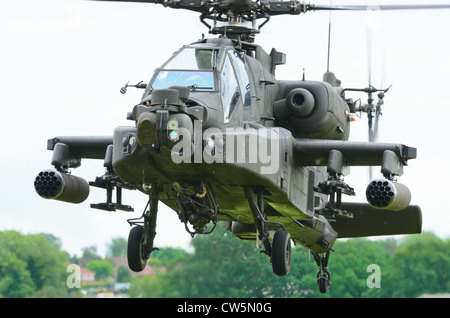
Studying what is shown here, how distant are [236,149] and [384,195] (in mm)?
2187

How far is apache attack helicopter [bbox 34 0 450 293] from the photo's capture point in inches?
523

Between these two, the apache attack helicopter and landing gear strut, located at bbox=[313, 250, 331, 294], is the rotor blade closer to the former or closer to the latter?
the apache attack helicopter

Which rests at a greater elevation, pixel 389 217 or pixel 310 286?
pixel 389 217

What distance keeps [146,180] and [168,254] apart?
15459 millimetres

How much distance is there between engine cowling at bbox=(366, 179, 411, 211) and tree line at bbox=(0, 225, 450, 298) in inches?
334

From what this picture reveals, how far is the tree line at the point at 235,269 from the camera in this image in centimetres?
2394

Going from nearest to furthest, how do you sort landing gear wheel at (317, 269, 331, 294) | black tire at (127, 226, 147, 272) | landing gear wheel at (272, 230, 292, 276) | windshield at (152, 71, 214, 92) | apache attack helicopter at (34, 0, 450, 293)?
1. apache attack helicopter at (34, 0, 450, 293)
2. windshield at (152, 71, 214, 92)
3. landing gear wheel at (272, 230, 292, 276)
4. black tire at (127, 226, 147, 272)
5. landing gear wheel at (317, 269, 331, 294)

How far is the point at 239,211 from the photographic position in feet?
50.0

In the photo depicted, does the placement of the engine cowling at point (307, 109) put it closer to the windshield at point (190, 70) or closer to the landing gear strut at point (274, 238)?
the landing gear strut at point (274, 238)

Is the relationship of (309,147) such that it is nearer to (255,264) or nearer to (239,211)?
(239,211)

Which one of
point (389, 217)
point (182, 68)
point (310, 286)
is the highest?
point (182, 68)

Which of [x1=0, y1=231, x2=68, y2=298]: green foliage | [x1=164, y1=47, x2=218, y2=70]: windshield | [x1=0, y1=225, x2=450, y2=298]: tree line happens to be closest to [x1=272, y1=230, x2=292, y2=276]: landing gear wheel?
[x1=164, y1=47, x2=218, y2=70]: windshield

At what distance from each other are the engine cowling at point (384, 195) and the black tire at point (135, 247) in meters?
3.04

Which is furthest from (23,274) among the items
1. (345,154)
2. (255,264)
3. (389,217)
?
(345,154)
